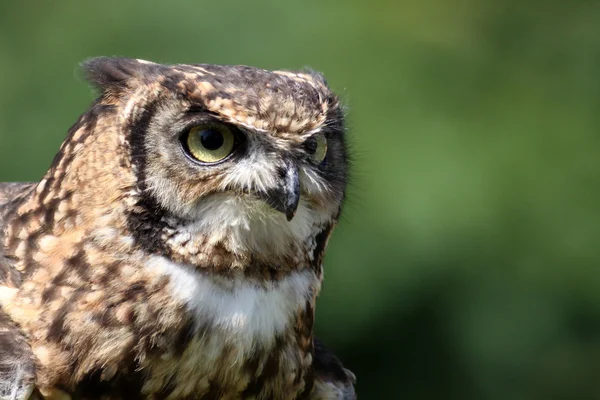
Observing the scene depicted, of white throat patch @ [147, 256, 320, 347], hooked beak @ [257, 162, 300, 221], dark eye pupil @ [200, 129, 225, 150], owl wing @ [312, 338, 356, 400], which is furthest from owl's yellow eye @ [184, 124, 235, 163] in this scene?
owl wing @ [312, 338, 356, 400]

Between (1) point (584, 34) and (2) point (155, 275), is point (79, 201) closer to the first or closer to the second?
(2) point (155, 275)

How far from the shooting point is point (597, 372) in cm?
512

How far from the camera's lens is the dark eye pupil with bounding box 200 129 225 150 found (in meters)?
2.21

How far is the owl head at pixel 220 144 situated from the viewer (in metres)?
2.22

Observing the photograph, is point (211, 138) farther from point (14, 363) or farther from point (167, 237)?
point (14, 363)

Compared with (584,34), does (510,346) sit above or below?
below

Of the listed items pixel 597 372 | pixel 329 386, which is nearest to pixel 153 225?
pixel 329 386

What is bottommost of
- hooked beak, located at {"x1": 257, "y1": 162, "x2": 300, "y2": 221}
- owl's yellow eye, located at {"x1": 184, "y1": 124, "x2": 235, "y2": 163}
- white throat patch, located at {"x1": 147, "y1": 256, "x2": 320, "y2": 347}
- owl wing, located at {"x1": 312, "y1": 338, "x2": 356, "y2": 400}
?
owl wing, located at {"x1": 312, "y1": 338, "x2": 356, "y2": 400}

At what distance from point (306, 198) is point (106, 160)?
1.48 ft

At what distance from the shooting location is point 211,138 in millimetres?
2219

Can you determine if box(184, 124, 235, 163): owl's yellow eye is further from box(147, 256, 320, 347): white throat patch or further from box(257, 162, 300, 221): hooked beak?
box(147, 256, 320, 347): white throat patch

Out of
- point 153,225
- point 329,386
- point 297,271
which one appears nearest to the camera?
point 153,225

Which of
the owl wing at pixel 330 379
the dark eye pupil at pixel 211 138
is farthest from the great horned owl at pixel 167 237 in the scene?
the owl wing at pixel 330 379

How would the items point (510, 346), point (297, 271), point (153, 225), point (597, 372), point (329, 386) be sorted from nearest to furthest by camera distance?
point (153, 225)
point (297, 271)
point (329, 386)
point (510, 346)
point (597, 372)
